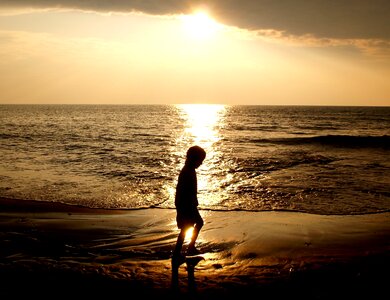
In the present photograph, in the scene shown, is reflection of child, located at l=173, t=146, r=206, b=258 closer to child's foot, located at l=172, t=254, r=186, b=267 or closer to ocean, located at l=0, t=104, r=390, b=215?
child's foot, located at l=172, t=254, r=186, b=267

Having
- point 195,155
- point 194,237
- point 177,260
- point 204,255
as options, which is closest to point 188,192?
point 195,155

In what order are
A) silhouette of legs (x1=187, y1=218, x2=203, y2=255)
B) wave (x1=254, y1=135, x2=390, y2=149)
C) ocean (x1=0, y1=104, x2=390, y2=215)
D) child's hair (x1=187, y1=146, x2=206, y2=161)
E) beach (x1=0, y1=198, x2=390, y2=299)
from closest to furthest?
beach (x1=0, y1=198, x2=390, y2=299), child's hair (x1=187, y1=146, x2=206, y2=161), silhouette of legs (x1=187, y1=218, x2=203, y2=255), ocean (x1=0, y1=104, x2=390, y2=215), wave (x1=254, y1=135, x2=390, y2=149)

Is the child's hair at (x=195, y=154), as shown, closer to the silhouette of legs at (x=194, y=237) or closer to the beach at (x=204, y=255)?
the silhouette of legs at (x=194, y=237)

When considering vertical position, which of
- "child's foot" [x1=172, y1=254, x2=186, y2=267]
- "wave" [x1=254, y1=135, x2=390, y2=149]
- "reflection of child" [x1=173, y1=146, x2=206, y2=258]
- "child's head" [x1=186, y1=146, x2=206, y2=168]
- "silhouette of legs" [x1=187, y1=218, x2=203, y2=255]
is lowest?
"child's foot" [x1=172, y1=254, x2=186, y2=267]

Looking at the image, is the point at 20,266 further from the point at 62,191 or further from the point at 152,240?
the point at 62,191

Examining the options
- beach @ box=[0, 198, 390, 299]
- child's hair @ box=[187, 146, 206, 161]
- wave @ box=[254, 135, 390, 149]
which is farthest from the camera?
wave @ box=[254, 135, 390, 149]

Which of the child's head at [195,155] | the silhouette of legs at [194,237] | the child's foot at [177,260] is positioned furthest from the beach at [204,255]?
the child's head at [195,155]

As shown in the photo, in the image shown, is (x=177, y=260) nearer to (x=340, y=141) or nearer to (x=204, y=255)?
(x=204, y=255)

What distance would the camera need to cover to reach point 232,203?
11.9 metres

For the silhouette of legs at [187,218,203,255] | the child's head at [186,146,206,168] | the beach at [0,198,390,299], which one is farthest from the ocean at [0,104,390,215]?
the child's head at [186,146,206,168]

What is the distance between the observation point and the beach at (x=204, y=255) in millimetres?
5266

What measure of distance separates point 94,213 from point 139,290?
581cm

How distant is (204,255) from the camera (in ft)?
22.5

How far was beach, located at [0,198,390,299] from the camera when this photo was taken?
527 cm
